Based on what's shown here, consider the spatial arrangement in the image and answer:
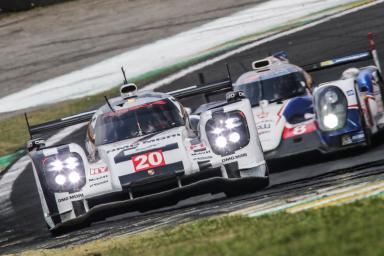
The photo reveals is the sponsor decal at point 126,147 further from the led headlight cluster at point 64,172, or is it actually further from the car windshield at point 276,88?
the car windshield at point 276,88

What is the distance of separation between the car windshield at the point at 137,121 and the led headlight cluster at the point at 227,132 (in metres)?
0.83

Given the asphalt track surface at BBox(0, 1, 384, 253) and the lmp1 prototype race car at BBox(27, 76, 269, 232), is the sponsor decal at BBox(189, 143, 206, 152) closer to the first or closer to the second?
the lmp1 prototype race car at BBox(27, 76, 269, 232)

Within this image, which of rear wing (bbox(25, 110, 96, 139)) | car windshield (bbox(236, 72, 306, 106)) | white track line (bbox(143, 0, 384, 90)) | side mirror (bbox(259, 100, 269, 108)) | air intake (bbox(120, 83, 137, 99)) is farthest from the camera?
white track line (bbox(143, 0, 384, 90))

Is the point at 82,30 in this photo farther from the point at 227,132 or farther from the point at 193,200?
the point at 227,132

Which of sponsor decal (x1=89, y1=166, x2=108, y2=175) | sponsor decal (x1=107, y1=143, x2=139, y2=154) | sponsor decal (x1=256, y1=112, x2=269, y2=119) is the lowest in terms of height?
sponsor decal (x1=256, y1=112, x2=269, y2=119)

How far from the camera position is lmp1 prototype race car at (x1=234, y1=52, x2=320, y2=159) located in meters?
10.6

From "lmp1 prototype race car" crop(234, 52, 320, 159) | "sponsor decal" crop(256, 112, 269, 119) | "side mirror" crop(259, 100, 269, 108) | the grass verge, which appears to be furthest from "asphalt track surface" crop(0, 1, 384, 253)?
the grass verge

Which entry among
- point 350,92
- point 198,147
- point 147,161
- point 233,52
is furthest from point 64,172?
point 233,52

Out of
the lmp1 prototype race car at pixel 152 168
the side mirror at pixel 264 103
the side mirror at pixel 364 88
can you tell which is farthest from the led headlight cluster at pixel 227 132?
the side mirror at pixel 364 88

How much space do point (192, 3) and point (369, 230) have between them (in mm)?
18537

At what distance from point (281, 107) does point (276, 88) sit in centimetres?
67

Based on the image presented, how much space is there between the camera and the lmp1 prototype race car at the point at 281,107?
1059 cm

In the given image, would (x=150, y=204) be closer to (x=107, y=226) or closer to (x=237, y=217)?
(x=107, y=226)

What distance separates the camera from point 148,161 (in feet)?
30.2
